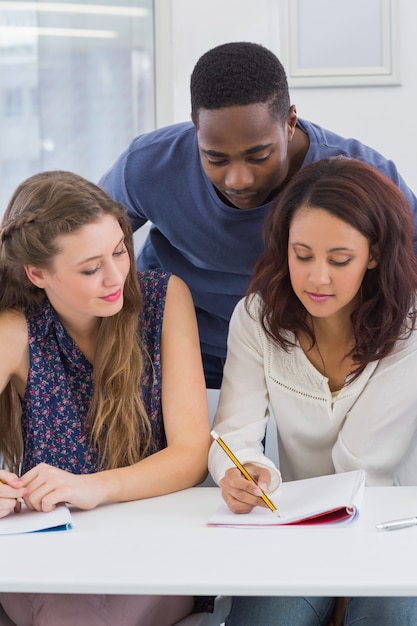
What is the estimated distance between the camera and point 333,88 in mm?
2963

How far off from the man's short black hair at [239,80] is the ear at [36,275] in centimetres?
39

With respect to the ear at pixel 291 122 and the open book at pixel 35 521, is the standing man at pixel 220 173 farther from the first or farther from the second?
the open book at pixel 35 521

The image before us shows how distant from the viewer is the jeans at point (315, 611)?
119 centimetres

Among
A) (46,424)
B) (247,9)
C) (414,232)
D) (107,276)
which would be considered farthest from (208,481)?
(247,9)

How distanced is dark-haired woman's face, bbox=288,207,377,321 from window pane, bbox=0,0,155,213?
184cm

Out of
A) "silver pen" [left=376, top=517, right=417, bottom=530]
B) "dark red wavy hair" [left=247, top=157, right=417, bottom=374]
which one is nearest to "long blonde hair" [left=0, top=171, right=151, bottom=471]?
"dark red wavy hair" [left=247, top=157, right=417, bottom=374]

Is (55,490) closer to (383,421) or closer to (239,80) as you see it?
(383,421)

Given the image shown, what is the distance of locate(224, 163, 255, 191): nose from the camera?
1.57 m

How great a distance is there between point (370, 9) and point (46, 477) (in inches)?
86.4

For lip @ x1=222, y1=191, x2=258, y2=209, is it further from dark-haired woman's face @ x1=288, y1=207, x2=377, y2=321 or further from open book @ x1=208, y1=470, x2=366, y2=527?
open book @ x1=208, y1=470, x2=366, y2=527

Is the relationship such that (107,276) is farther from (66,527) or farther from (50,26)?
(50,26)

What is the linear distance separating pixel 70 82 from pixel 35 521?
223cm

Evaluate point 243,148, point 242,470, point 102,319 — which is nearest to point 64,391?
point 102,319

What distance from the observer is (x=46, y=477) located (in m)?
1.28
